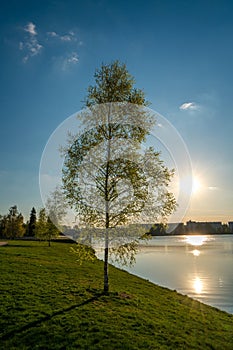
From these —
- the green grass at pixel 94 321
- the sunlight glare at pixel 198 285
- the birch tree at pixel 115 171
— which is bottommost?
the sunlight glare at pixel 198 285

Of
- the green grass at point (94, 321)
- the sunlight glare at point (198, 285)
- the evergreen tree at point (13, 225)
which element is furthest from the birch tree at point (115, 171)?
the evergreen tree at point (13, 225)

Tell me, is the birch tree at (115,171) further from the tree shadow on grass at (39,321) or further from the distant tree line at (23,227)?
the distant tree line at (23,227)

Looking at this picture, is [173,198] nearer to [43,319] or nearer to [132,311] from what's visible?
[132,311]

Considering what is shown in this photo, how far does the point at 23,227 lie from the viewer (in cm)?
10325

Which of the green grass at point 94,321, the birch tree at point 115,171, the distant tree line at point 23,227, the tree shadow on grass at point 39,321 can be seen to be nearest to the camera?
the green grass at point 94,321

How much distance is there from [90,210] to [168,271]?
93.5 ft

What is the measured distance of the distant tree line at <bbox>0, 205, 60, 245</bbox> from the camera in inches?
2126

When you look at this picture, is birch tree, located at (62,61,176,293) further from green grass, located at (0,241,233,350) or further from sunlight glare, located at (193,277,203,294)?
sunlight glare, located at (193,277,203,294)

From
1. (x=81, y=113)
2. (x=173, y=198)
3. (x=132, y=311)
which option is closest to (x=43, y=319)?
(x=132, y=311)

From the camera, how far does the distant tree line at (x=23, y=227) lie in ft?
177

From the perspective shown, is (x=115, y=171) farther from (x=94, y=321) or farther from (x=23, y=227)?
(x=23, y=227)

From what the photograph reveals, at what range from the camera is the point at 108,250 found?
701 inches

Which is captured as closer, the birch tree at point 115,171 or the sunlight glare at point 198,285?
the birch tree at point 115,171

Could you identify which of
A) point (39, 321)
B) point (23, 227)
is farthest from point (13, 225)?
point (39, 321)
